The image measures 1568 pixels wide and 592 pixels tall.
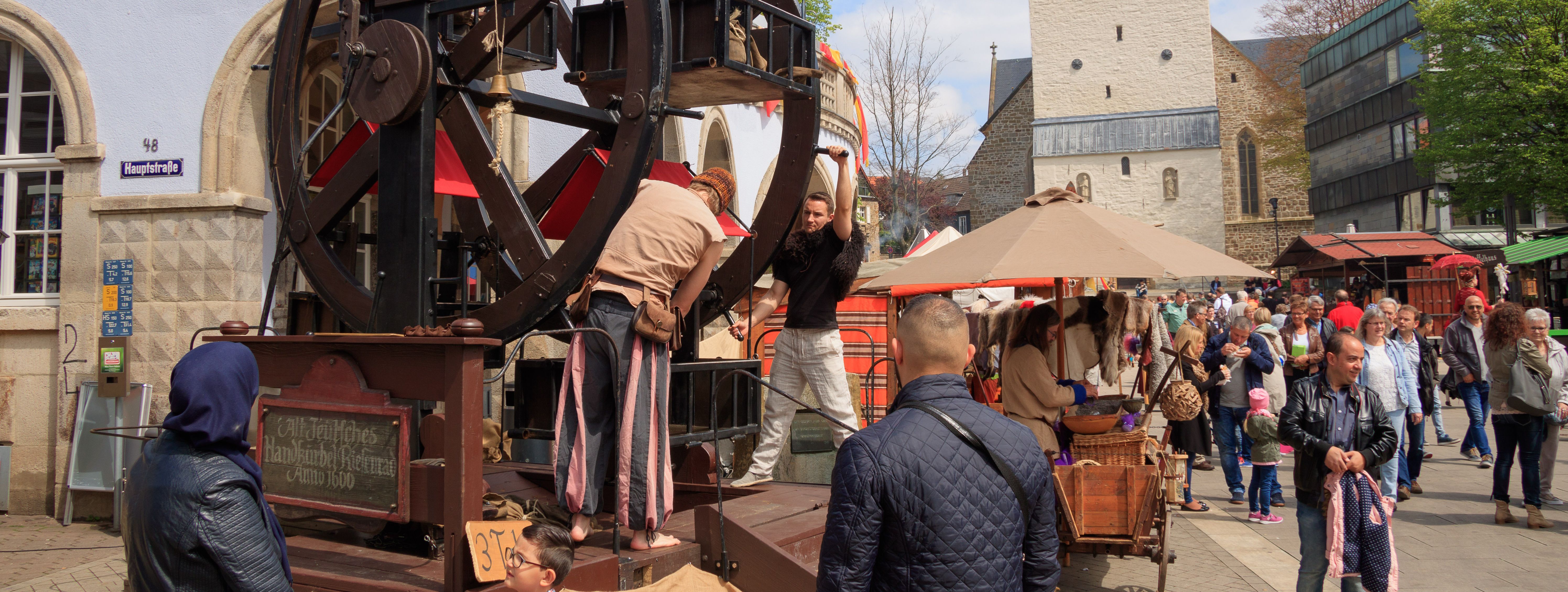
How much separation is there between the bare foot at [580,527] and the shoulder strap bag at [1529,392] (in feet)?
22.0

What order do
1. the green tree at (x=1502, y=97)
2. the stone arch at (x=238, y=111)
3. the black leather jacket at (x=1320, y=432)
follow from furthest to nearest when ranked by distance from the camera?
the green tree at (x=1502, y=97) < the stone arch at (x=238, y=111) < the black leather jacket at (x=1320, y=432)

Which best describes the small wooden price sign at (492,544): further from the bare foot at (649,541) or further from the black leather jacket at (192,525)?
the black leather jacket at (192,525)

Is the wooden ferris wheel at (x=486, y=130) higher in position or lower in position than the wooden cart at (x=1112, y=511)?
higher

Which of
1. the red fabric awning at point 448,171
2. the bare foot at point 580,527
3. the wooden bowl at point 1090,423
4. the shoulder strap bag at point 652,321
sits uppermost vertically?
the red fabric awning at point 448,171

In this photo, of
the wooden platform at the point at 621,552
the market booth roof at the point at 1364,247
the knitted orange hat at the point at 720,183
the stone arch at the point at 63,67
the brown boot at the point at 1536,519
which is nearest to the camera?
the wooden platform at the point at 621,552

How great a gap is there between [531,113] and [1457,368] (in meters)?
8.39

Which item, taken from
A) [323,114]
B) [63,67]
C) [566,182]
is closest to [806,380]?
[566,182]

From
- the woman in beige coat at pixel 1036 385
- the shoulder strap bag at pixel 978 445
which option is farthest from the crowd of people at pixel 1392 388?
the shoulder strap bag at pixel 978 445

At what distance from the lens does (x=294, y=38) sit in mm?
5258

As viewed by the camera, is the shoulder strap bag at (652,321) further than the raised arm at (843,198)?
No

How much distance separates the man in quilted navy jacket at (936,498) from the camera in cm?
212

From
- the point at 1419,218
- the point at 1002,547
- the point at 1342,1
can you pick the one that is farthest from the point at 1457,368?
the point at 1342,1

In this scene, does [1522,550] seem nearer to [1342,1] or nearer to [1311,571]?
[1311,571]

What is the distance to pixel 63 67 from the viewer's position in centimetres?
761
